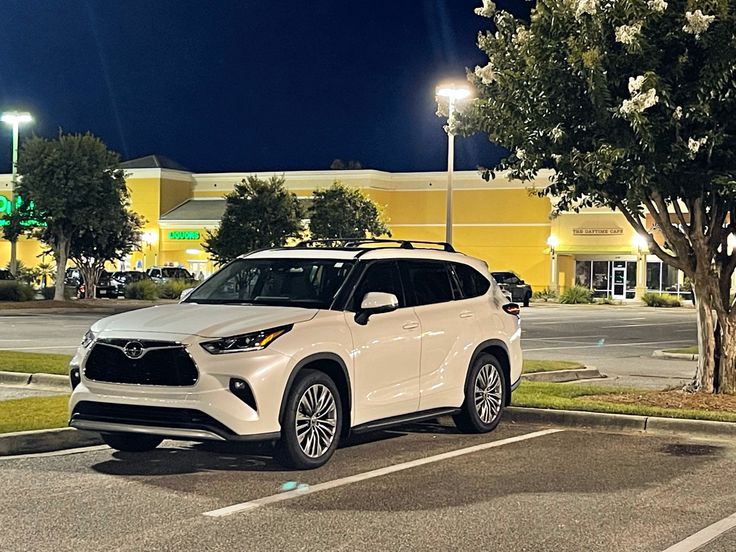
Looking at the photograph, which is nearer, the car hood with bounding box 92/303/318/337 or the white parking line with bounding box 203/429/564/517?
the white parking line with bounding box 203/429/564/517

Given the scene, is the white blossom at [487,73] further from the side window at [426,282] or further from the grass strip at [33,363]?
the grass strip at [33,363]

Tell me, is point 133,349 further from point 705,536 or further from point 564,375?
point 564,375

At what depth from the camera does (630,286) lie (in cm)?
6638

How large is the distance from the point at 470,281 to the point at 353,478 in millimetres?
3423

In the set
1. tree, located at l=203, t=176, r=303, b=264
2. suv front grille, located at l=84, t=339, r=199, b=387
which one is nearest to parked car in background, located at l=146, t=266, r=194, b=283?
tree, located at l=203, t=176, r=303, b=264

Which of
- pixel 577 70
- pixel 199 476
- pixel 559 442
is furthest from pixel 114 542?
pixel 577 70

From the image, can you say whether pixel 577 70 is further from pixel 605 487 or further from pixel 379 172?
pixel 379 172

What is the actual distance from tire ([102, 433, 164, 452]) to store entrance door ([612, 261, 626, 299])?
195 ft

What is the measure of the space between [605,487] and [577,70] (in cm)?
539

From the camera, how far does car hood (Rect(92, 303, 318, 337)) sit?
28.6ft

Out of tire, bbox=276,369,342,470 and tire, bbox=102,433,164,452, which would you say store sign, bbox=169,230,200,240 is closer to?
tire, bbox=102,433,164,452

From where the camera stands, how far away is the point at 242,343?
864 cm

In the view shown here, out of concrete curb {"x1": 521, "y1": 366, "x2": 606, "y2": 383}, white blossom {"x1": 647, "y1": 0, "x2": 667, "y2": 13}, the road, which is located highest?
white blossom {"x1": 647, "y1": 0, "x2": 667, "y2": 13}

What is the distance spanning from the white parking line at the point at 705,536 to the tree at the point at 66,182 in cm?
3995
